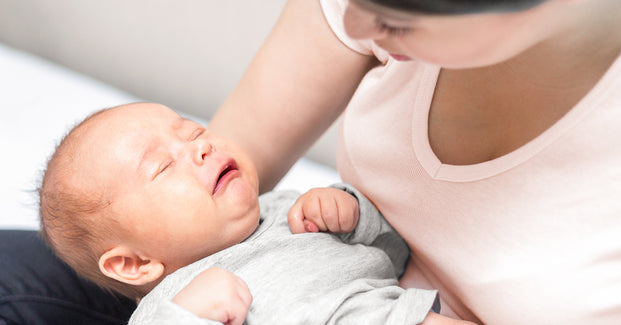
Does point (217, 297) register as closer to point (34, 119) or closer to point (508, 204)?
point (508, 204)

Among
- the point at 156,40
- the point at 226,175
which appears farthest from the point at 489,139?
the point at 156,40

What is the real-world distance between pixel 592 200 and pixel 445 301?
286mm

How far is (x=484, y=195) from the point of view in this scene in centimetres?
69

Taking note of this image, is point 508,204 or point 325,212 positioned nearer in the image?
point 508,204

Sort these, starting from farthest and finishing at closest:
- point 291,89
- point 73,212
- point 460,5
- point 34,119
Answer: point 34,119 → point 291,89 → point 73,212 → point 460,5

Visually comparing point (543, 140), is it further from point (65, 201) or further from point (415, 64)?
point (65, 201)

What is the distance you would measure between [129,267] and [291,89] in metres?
0.37

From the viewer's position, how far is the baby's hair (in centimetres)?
78

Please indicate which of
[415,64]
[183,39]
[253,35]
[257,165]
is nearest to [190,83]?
[183,39]

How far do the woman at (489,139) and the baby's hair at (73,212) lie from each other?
1.18ft

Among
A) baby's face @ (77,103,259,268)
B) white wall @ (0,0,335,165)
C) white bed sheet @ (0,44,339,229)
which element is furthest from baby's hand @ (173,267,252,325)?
white wall @ (0,0,335,165)

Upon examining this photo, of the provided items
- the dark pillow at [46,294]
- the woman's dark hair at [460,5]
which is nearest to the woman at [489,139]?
the woman's dark hair at [460,5]

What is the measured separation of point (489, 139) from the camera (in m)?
0.69

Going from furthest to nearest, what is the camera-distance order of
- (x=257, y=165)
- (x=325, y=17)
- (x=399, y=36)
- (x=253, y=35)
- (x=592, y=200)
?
1. (x=253, y=35)
2. (x=257, y=165)
3. (x=325, y=17)
4. (x=592, y=200)
5. (x=399, y=36)
